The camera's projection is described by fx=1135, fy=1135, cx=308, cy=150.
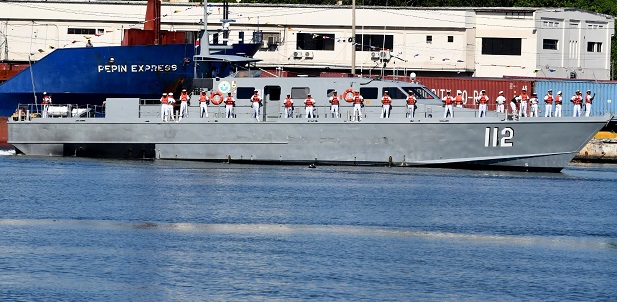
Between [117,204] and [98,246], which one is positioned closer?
[98,246]

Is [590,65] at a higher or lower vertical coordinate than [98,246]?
higher

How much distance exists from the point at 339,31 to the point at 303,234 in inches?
1599

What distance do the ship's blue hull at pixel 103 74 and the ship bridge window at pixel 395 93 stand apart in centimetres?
1375

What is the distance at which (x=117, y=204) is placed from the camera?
30266 mm

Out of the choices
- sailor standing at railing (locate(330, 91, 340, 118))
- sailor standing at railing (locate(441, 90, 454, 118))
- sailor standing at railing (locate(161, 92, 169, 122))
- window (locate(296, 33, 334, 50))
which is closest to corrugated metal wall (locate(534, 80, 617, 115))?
window (locate(296, 33, 334, 50))

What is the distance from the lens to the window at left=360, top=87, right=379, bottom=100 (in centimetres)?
3925

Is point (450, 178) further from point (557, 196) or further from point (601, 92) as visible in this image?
point (601, 92)

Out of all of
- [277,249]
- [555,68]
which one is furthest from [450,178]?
[555,68]

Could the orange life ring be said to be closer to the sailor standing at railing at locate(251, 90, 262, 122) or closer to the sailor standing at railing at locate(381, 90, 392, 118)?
the sailor standing at railing at locate(381, 90, 392, 118)

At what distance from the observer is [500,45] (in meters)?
67.2

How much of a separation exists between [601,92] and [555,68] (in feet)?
43.4

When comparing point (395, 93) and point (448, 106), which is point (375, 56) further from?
point (448, 106)

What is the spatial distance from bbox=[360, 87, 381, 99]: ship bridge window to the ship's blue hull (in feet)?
42.1

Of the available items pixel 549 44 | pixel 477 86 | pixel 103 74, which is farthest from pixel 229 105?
pixel 549 44
